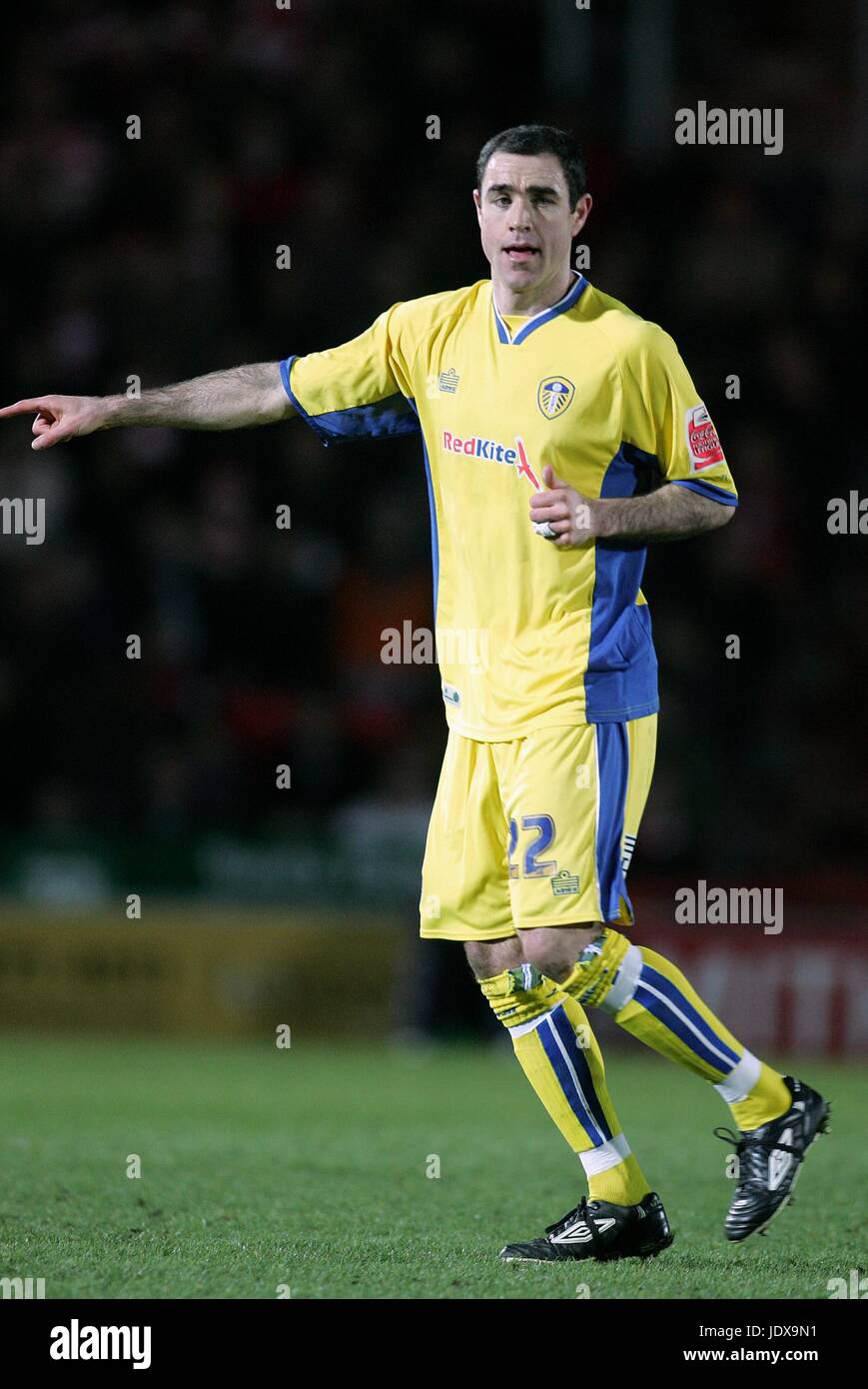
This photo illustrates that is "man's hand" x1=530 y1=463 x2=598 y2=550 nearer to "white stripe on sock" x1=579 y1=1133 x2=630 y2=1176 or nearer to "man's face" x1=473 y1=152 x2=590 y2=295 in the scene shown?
"man's face" x1=473 y1=152 x2=590 y2=295

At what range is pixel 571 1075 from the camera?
508 centimetres

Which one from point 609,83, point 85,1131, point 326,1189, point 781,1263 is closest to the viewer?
point 781,1263

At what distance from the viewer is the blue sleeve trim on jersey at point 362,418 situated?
5.38 metres

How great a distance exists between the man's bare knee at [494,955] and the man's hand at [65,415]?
168 centimetres

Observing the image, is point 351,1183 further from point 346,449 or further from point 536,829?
point 346,449

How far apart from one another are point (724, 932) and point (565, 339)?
21.9ft

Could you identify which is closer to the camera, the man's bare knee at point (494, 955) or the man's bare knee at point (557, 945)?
the man's bare knee at point (557, 945)

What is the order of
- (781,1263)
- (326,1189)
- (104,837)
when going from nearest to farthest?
(781,1263), (326,1189), (104,837)

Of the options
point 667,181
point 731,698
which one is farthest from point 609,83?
point 731,698

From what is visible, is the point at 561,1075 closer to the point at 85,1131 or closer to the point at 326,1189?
the point at 326,1189

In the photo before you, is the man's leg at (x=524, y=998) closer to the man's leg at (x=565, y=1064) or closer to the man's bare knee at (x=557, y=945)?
the man's leg at (x=565, y=1064)

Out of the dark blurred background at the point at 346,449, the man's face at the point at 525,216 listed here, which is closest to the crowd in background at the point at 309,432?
the dark blurred background at the point at 346,449

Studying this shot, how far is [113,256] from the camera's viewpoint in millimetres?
14133

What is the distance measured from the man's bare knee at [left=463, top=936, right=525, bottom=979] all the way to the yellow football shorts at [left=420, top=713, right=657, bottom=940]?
3 cm
